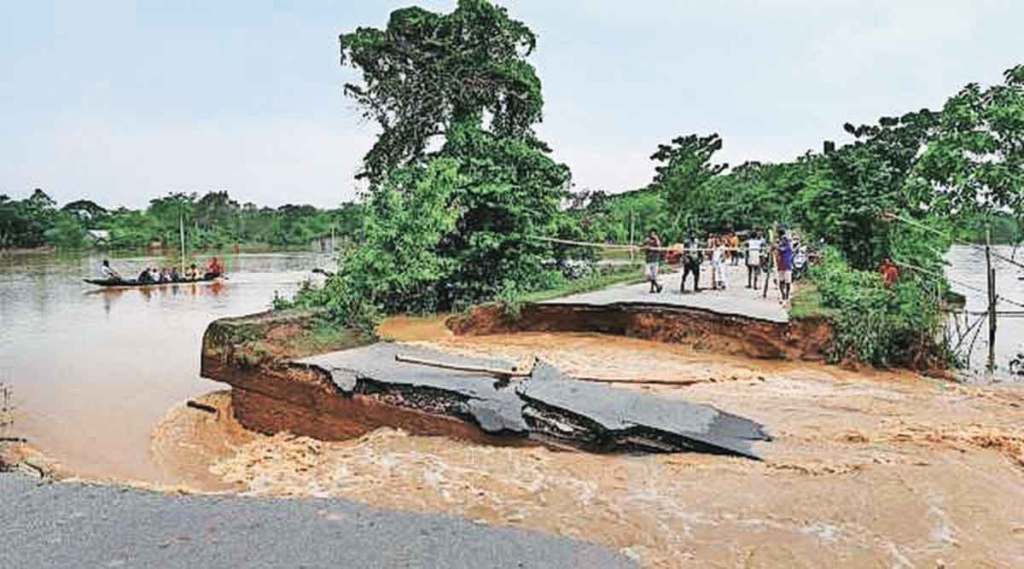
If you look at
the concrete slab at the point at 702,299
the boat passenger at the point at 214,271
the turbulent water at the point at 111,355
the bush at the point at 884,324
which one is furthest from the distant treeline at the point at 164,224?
the bush at the point at 884,324

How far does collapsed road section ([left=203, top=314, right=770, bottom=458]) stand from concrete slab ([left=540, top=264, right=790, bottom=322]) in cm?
495

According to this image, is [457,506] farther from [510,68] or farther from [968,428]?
[510,68]

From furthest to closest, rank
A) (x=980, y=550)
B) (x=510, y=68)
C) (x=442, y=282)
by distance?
(x=510, y=68) → (x=442, y=282) → (x=980, y=550)

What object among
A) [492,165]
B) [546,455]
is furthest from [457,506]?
[492,165]

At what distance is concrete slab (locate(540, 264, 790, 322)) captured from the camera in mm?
14281

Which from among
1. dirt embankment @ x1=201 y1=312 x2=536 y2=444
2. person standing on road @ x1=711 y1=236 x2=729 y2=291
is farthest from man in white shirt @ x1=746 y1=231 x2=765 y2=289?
dirt embankment @ x1=201 y1=312 x2=536 y2=444

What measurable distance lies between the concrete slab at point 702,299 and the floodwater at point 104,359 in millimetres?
7957

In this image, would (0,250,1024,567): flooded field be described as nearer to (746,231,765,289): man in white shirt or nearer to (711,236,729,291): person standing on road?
(711,236,729,291): person standing on road

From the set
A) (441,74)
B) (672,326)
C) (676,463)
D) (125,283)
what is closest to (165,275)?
(125,283)

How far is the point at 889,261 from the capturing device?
17.9m

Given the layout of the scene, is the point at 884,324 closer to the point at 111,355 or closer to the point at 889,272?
the point at 889,272

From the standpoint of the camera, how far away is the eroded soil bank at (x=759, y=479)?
19.3 ft

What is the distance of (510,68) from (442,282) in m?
6.04

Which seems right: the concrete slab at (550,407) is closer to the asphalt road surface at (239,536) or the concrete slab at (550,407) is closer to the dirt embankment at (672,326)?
the asphalt road surface at (239,536)
